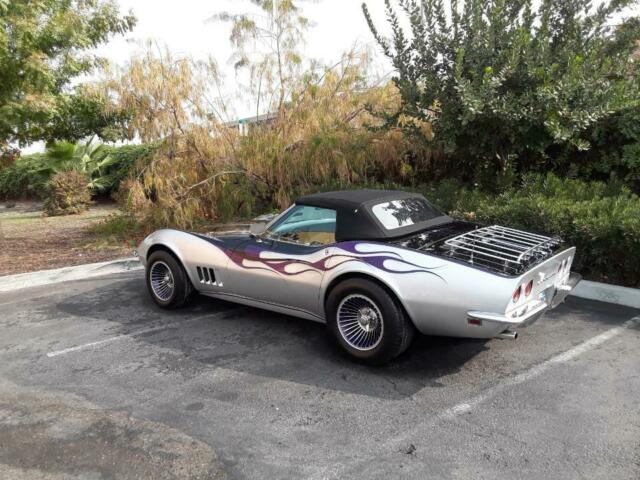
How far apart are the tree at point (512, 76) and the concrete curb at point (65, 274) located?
5054 millimetres

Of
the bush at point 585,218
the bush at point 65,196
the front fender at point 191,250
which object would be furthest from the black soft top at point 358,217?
the bush at point 65,196

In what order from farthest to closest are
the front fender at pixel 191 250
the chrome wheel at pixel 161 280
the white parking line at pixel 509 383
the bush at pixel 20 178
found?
the bush at pixel 20 178 → the chrome wheel at pixel 161 280 → the front fender at pixel 191 250 → the white parking line at pixel 509 383

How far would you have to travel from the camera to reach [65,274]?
7.44 metres

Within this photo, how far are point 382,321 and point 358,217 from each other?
37.2 inches

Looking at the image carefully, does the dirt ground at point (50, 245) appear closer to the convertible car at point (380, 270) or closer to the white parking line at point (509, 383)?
the convertible car at point (380, 270)

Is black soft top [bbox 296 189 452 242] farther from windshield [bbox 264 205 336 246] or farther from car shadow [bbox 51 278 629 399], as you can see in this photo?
car shadow [bbox 51 278 629 399]

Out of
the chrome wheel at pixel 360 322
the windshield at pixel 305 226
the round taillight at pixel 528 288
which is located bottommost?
the chrome wheel at pixel 360 322

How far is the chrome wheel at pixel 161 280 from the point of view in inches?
213

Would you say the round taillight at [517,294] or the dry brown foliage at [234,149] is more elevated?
the dry brown foliage at [234,149]

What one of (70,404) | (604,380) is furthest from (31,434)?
(604,380)

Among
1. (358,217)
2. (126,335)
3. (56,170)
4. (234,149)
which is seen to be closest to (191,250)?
(126,335)

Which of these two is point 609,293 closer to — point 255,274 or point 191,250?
point 255,274

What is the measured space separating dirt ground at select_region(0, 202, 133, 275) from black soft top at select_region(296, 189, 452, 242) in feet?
16.8

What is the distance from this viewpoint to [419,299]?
3693 mm
